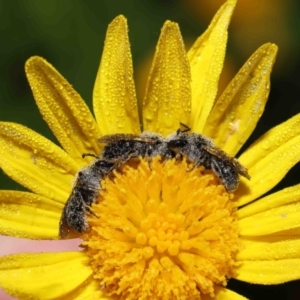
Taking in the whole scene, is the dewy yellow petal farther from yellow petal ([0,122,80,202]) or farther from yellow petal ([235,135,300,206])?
yellow petal ([0,122,80,202])

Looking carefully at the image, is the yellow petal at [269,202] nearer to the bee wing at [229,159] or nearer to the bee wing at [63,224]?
the bee wing at [229,159]

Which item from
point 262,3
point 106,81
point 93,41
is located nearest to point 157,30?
point 93,41

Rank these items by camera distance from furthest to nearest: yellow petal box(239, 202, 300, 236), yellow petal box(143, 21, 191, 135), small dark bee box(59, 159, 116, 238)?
yellow petal box(143, 21, 191, 135)
yellow petal box(239, 202, 300, 236)
small dark bee box(59, 159, 116, 238)

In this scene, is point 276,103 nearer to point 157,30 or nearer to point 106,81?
point 157,30

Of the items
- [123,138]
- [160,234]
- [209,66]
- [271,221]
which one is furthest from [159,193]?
[209,66]

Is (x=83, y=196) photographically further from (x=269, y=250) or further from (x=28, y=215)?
(x=269, y=250)

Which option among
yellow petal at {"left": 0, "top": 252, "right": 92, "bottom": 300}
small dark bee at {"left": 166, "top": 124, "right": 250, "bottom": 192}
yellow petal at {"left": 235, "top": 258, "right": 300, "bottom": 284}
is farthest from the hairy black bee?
yellow petal at {"left": 235, "top": 258, "right": 300, "bottom": 284}
